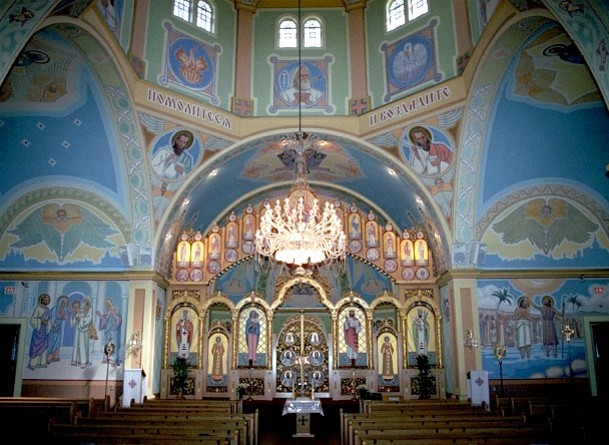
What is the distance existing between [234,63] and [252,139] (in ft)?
7.79

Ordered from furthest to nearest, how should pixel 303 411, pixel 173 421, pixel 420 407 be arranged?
pixel 303 411
pixel 420 407
pixel 173 421

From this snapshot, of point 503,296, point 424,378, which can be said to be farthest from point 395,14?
point 424,378

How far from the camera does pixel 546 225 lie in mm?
17344

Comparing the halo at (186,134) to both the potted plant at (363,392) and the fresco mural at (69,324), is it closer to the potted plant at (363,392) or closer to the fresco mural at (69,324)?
the fresco mural at (69,324)

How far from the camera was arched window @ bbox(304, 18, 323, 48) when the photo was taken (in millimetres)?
17766

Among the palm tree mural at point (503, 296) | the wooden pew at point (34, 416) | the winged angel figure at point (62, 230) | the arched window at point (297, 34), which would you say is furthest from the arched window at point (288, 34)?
the wooden pew at point (34, 416)

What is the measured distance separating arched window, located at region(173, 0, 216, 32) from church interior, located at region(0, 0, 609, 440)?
7cm

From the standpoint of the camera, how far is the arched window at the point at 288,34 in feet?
58.3

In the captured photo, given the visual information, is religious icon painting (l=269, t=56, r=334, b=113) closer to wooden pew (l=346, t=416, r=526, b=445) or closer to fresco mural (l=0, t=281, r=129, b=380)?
fresco mural (l=0, t=281, r=129, b=380)

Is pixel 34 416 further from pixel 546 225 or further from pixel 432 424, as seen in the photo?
pixel 546 225

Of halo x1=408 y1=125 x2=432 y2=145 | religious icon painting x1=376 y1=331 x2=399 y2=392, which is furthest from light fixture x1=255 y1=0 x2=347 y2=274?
religious icon painting x1=376 y1=331 x2=399 y2=392

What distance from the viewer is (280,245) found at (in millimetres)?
13445

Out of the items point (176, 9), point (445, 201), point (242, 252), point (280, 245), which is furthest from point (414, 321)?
point (176, 9)

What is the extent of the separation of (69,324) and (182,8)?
9878 millimetres
